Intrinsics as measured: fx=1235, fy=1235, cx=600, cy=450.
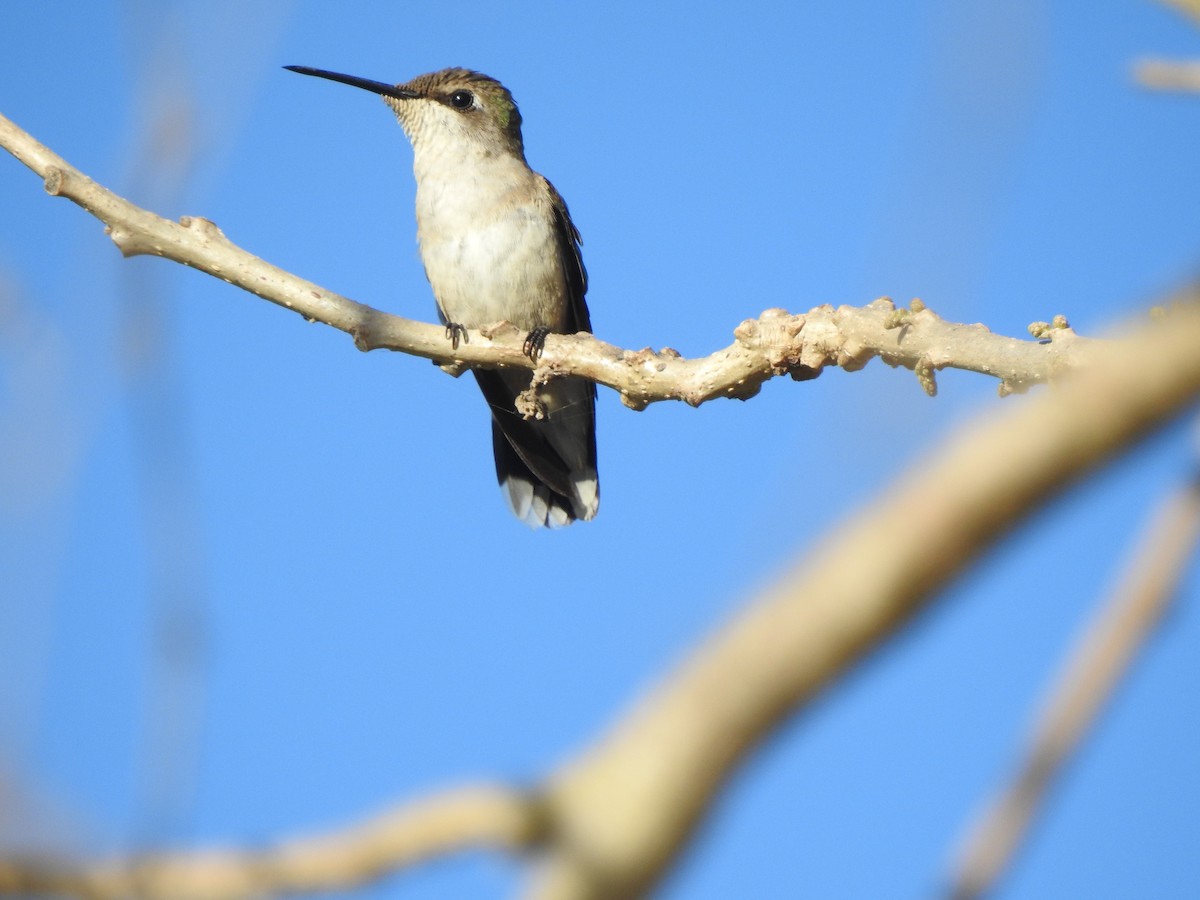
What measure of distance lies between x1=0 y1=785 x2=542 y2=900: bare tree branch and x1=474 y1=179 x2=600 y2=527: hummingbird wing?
6.58 m

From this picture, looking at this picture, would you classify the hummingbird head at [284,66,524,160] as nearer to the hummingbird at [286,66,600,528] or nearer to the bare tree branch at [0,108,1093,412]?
the hummingbird at [286,66,600,528]

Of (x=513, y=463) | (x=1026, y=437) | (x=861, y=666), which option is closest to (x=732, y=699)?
(x=861, y=666)

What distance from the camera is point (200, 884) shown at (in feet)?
3.54

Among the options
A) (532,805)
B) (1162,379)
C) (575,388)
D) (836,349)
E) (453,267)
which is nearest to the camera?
(1162,379)

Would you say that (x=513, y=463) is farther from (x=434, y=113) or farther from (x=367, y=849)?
(x=367, y=849)

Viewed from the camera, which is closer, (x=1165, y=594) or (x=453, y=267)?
(x=1165, y=594)

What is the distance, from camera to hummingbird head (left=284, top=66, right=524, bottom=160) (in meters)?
7.96

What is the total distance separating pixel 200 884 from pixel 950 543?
0.72 metres

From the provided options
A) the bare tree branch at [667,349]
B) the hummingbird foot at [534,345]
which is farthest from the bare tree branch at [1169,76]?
the hummingbird foot at [534,345]

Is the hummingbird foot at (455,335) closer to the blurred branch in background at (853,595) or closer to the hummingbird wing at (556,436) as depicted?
the hummingbird wing at (556,436)

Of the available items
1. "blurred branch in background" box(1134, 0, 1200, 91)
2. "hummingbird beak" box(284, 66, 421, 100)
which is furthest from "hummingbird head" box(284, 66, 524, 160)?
"blurred branch in background" box(1134, 0, 1200, 91)

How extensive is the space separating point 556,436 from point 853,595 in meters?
7.35

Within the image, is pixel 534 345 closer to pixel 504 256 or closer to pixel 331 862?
pixel 504 256

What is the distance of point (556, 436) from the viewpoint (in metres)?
8.14
